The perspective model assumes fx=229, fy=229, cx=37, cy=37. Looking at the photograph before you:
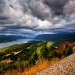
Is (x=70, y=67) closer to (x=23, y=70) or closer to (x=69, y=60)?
(x=69, y=60)

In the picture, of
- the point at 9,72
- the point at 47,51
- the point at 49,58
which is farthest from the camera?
the point at 47,51

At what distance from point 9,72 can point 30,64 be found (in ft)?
7.88

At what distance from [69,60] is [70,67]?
1.97m

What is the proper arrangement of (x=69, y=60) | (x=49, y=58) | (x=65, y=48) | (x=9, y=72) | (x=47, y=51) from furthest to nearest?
1. (x=65, y=48)
2. (x=47, y=51)
3. (x=49, y=58)
4. (x=69, y=60)
5. (x=9, y=72)

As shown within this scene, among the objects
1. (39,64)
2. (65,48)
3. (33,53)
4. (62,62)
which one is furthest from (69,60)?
(65,48)

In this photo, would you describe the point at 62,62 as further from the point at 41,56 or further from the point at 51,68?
the point at 41,56

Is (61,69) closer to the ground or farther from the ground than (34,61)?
farther from the ground

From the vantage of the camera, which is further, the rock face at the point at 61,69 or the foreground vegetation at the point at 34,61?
the foreground vegetation at the point at 34,61

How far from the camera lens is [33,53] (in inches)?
715

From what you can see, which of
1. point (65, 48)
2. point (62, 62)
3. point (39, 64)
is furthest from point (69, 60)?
point (65, 48)

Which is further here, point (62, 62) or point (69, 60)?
point (69, 60)

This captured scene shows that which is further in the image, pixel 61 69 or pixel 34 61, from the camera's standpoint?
pixel 34 61

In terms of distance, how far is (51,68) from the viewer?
13453 millimetres

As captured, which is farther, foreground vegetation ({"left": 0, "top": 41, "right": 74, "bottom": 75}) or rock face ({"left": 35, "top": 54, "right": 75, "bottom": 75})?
foreground vegetation ({"left": 0, "top": 41, "right": 74, "bottom": 75})
